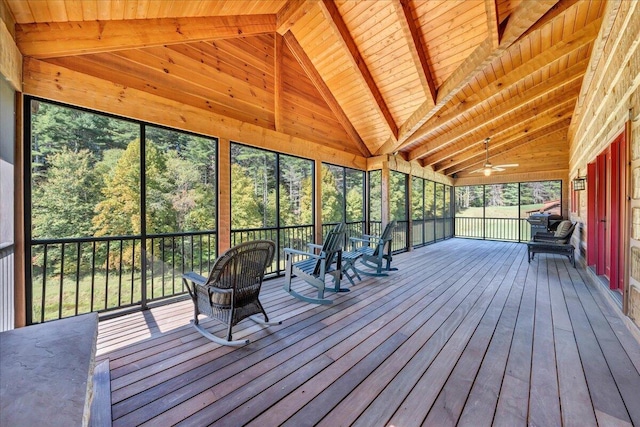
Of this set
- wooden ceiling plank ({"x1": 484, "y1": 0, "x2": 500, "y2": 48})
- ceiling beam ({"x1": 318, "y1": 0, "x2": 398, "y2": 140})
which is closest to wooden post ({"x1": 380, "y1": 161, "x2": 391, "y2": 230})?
ceiling beam ({"x1": 318, "y1": 0, "x2": 398, "y2": 140})

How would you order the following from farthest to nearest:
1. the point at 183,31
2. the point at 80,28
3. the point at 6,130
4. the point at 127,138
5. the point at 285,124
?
1. the point at 285,124
2. the point at 127,138
3. the point at 183,31
4. the point at 80,28
5. the point at 6,130

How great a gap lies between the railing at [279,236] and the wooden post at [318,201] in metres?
0.13

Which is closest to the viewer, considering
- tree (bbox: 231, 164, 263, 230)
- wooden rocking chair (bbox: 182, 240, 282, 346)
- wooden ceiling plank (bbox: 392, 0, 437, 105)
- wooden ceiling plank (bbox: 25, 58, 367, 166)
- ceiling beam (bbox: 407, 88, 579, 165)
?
wooden rocking chair (bbox: 182, 240, 282, 346)

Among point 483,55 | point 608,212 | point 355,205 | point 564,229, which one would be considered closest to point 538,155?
point 564,229

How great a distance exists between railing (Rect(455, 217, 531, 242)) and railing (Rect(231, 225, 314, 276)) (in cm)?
825

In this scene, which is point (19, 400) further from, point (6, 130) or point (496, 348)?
point (496, 348)

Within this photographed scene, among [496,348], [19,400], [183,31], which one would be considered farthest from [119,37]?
[496,348]

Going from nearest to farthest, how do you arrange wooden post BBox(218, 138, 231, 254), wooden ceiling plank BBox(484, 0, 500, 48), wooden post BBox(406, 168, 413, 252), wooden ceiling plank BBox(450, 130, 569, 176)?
wooden ceiling plank BBox(484, 0, 500, 48)
wooden post BBox(218, 138, 231, 254)
wooden post BBox(406, 168, 413, 252)
wooden ceiling plank BBox(450, 130, 569, 176)

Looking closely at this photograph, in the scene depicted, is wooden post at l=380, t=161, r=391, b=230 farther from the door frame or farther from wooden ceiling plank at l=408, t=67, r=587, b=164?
the door frame

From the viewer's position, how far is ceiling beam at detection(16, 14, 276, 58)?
237 cm

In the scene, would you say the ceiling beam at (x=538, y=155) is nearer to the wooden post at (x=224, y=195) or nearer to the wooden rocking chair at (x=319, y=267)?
the wooden rocking chair at (x=319, y=267)

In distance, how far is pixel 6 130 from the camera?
215 centimetres

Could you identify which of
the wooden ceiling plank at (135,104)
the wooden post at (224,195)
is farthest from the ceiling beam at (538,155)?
the wooden post at (224,195)

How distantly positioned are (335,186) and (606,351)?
4.77 metres
